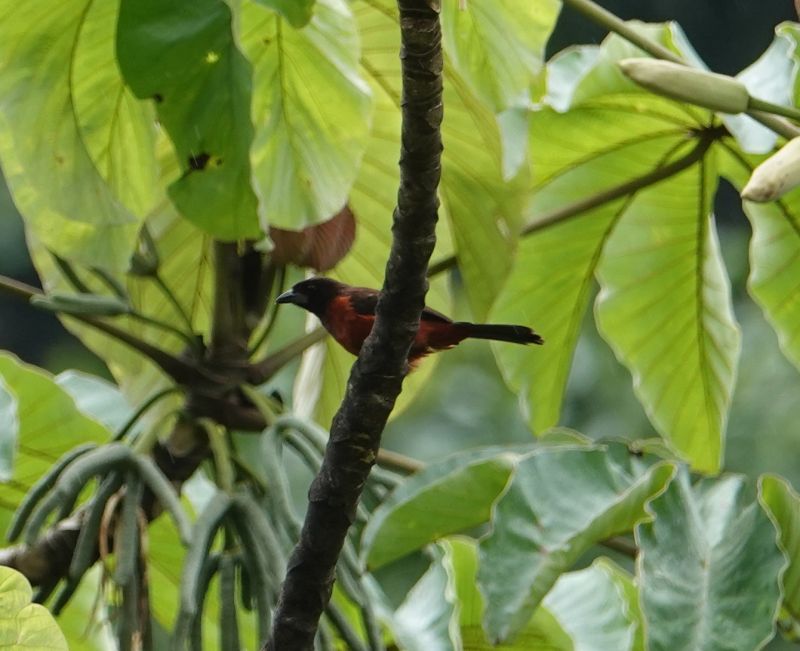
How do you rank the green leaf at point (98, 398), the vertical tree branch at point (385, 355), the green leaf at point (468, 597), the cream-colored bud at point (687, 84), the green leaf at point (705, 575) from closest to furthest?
the vertical tree branch at point (385, 355) < the cream-colored bud at point (687, 84) < the green leaf at point (705, 575) < the green leaf at point (468, 597) < the green leaf at point (98, 398)

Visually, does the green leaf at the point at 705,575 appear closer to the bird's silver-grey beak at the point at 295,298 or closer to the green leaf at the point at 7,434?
the green leaf at the point at 7,434

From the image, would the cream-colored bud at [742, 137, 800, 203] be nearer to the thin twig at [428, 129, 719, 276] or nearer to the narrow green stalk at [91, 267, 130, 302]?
the thin twig at [428, 129, 719, 276]

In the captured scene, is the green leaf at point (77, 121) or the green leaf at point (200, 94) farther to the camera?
the green leaf at point (77, 121)

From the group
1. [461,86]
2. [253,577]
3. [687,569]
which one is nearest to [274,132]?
[461,86]

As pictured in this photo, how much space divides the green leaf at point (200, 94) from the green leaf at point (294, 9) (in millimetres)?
162

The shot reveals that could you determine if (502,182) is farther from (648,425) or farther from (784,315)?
(648,425)

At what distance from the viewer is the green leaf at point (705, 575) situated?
52.8 inches

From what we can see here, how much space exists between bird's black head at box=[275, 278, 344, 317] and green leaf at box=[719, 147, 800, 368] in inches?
22.5

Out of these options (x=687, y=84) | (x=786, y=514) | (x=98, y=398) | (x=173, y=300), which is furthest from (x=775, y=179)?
(x=98, y=398)

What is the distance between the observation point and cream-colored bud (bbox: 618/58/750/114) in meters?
1.21

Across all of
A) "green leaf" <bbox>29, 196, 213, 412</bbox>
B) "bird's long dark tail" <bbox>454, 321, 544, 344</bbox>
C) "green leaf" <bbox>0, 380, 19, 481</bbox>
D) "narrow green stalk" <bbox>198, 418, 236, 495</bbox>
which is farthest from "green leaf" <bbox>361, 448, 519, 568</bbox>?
"green leaf" <bbox>29, 196, 213, 412</bbox>

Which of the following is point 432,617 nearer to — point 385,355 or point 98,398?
point 385,355

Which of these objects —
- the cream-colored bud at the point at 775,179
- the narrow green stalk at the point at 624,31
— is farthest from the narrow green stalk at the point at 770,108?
the narrow green stalk at the point at 624,31

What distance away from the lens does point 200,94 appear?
1.57 metres
